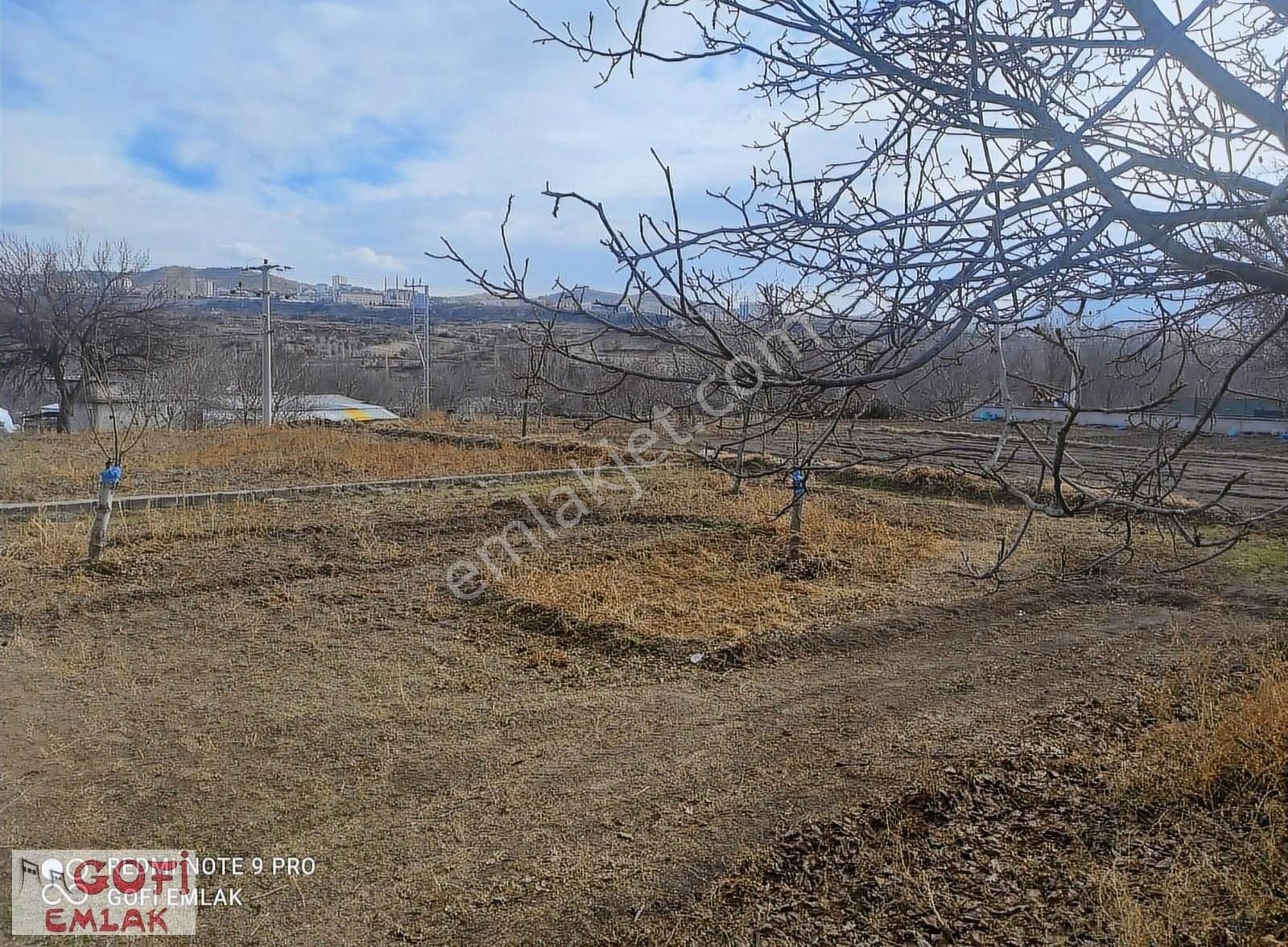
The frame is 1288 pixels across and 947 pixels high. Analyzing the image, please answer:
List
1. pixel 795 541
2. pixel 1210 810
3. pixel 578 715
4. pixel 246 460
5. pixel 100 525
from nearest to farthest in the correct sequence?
pixel 1210 810, pixel 578 715, pixel 100 525, pixel 795 541, pixel 246 460

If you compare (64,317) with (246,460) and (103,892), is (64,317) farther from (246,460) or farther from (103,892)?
(103,892)

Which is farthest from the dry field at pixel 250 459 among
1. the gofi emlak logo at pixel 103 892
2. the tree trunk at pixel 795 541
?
the gofi emlak logo at pixel 103 892

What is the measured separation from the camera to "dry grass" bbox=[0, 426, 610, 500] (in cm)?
1023

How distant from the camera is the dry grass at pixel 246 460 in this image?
10.2 m

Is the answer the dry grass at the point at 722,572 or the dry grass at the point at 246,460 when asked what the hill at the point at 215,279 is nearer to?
the dry grass at the point at 246,460

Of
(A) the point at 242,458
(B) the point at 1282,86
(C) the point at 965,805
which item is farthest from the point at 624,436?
(B) the point at 1282,86

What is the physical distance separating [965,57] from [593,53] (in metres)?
0.89

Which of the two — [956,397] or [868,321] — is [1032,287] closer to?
[868,321]

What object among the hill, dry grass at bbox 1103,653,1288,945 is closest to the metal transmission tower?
the hill

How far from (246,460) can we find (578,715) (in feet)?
33.4

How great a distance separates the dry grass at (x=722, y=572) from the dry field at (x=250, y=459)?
426 cm

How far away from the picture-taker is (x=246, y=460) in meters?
12.5

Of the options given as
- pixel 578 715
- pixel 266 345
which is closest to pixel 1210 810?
pixel 578 715

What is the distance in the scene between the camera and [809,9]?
76.2 inches
